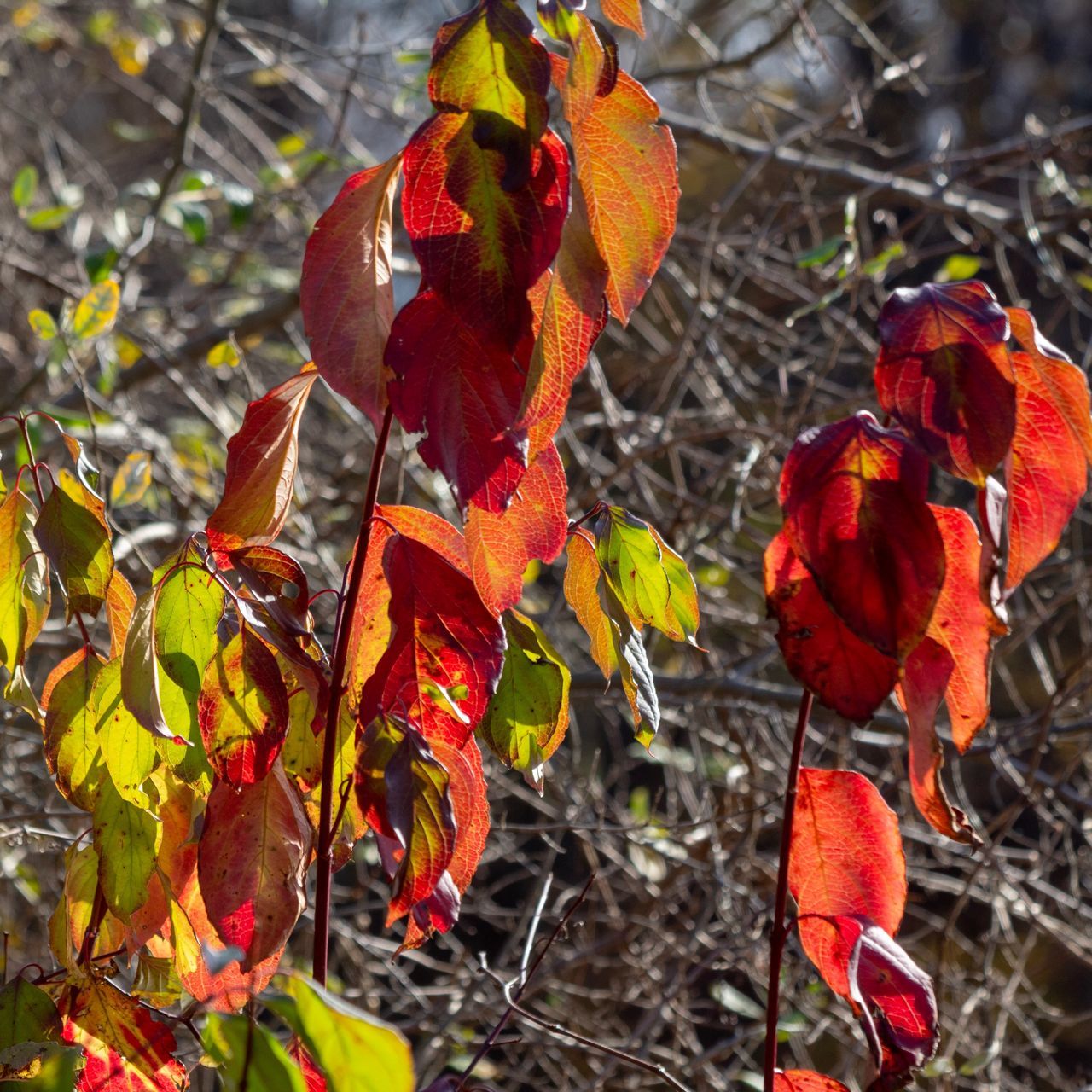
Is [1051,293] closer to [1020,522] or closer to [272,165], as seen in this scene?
[272,165]

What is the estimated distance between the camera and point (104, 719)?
0.74m

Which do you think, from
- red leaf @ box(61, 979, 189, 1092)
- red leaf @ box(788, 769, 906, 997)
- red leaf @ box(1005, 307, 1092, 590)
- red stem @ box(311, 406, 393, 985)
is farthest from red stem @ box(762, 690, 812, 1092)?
red leaf @ box(61, 979, 189, 1092)

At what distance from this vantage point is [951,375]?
552mm

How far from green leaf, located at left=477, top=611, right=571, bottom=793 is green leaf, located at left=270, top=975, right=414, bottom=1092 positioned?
11.9 inches

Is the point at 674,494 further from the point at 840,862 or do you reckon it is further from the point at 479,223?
the point at 479,223

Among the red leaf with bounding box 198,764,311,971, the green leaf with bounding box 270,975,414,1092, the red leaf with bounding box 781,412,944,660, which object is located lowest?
the red leaf with bounding box 198,764,311,971

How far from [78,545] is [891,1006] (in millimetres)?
557

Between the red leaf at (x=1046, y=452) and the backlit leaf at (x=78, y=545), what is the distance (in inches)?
21.7

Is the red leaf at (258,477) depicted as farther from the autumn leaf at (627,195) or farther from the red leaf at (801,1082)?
the red leaf at (801,1082)

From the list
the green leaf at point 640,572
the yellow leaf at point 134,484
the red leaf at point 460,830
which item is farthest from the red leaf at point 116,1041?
the yellow leaf at point 134,484

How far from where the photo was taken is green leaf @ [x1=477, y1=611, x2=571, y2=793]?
749 mm

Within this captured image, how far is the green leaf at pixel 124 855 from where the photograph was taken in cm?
72

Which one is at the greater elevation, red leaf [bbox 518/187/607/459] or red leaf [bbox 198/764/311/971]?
red leaf [bbox 518/187/607/459]

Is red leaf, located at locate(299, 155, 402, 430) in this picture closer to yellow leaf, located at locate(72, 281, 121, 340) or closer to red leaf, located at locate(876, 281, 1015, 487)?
red leaf, located at locate(876, 281, 1015, 487)
